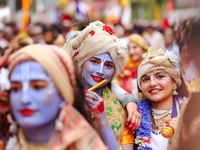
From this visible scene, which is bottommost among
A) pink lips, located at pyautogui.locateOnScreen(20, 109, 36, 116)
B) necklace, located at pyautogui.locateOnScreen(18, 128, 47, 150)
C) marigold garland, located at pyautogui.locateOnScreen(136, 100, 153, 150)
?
marigold garland, located at pyautogui.locateOnScreen(136, 100, 153, 150)

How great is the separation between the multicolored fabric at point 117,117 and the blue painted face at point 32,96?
1.10 meters

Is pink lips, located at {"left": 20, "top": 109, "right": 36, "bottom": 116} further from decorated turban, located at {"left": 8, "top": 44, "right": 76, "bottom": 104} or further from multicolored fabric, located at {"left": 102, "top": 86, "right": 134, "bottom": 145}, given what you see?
multicolored fabric, located at {"left": 102, "top": 86, "right": 134, "bottom": 145}

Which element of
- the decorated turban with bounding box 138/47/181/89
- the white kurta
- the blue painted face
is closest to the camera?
the blue painted face

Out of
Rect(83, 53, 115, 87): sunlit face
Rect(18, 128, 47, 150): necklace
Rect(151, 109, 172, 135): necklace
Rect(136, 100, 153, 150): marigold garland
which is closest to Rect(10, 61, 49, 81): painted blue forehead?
Rect(18, 128, 47, 150): necklace

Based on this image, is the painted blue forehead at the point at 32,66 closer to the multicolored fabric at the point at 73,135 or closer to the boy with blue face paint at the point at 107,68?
the multicolored fabric at the point at 73,135

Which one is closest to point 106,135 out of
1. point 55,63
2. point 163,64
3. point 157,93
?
point 157,93

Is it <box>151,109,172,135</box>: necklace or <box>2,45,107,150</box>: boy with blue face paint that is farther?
<box>151,109,172,135</box>: necklace

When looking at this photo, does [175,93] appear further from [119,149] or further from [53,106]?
[53,106]

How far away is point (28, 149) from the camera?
166 centimetres

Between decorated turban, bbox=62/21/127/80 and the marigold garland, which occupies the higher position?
decorated turban, bbox=62/21/127/80

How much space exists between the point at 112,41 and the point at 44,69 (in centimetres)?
130

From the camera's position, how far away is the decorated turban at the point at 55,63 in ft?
5.32

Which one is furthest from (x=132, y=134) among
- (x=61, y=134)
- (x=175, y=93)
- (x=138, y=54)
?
(x=138, y=54)

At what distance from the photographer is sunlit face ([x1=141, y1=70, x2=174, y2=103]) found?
2.79 m
